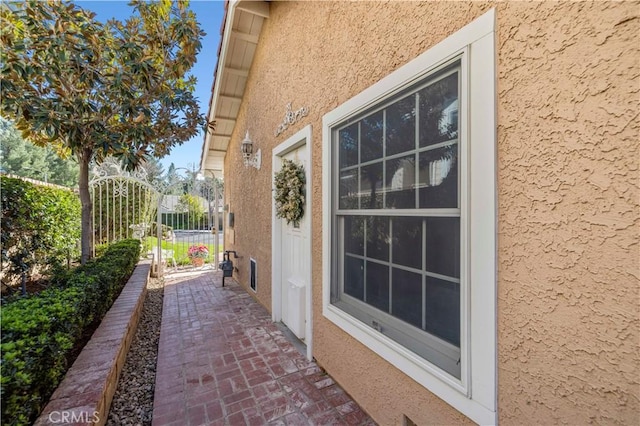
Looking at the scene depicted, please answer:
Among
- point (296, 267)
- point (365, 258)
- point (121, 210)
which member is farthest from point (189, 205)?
point (365, 258)

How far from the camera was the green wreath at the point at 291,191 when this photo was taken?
4.22 meters

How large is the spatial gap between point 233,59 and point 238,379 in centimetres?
649

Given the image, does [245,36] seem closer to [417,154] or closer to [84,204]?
[84,204]

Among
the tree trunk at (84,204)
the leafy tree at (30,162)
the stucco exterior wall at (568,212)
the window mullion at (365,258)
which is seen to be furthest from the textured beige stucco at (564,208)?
the leafy tree at (30,162)

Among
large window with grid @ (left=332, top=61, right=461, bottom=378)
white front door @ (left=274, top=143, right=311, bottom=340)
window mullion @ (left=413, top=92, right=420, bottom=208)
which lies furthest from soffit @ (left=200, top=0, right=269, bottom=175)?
window mullion @ (left=413, top=92, right=420, bottom=208)

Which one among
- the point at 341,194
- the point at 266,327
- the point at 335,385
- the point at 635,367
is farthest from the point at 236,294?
the point at 635,367

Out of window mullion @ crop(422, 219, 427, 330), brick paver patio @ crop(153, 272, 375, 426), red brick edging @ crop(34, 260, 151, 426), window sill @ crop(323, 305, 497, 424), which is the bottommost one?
brick paver patio @ crop(153, 272, 375, 426)

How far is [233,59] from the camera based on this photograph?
6578 millimetres

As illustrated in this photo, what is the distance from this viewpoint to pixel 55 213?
4.83 meters

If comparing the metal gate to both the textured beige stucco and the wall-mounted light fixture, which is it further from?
the textured beige stucco

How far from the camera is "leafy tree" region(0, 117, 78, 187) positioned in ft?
69.4

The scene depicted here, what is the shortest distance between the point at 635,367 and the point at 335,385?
2.70 metres

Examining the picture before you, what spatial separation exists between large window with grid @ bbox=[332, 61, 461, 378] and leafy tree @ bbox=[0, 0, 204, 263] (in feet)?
12.4

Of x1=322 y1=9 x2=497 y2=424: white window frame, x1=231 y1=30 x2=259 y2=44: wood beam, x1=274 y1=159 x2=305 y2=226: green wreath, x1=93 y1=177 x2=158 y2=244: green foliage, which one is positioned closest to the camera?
x1=322 y1=9 x2=497 y2=424: white window frame
